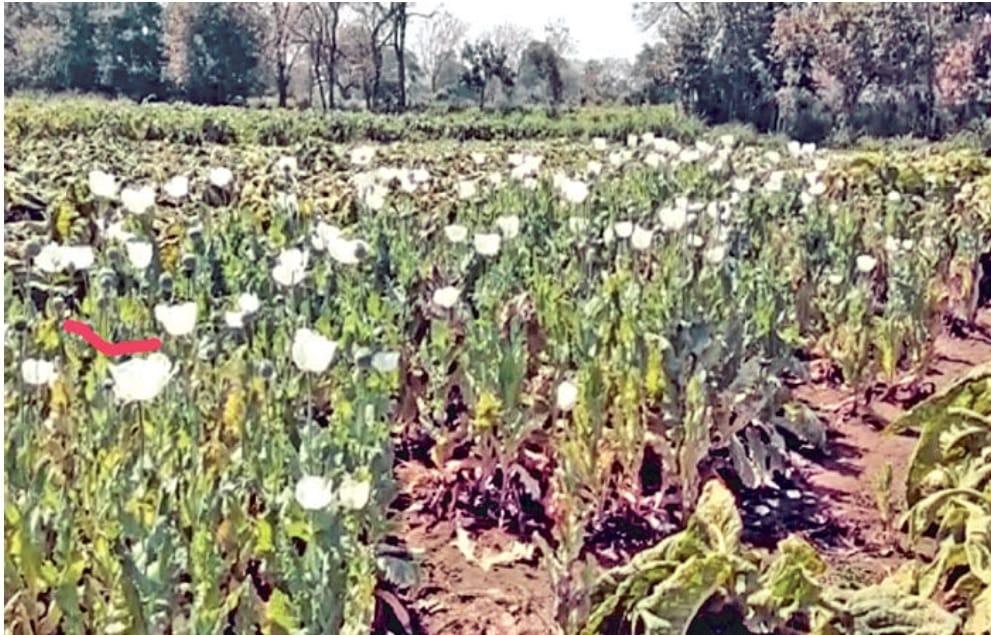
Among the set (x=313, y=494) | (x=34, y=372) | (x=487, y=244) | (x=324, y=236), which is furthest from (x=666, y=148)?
(x=313, y=494)

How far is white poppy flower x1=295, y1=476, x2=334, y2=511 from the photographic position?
218 cm

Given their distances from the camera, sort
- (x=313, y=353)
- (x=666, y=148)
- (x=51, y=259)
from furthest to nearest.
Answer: (x=666, y=148) → (x=51, y=259) → (x=313, y=353)

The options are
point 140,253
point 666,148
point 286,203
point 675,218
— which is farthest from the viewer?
point 666,148

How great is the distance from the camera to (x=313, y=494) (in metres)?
2.19

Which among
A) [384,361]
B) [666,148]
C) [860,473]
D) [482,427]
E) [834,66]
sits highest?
[834,66]

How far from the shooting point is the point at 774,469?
390 cm

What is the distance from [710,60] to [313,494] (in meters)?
31.8

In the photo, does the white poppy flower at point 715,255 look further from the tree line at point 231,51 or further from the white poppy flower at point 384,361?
the tree line at point 231,51

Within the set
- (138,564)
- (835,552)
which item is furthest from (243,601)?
(835,552)

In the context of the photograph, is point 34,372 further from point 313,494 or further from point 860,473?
point 860,473

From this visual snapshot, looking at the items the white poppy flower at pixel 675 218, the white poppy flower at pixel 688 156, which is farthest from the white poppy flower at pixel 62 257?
the white poppy flower at pixel 688 156

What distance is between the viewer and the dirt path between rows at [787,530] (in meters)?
2.90

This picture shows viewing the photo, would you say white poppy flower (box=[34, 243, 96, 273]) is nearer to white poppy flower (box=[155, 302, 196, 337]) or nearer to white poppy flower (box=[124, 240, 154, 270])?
white poppy flower (box=[124, 240, 154, 270])

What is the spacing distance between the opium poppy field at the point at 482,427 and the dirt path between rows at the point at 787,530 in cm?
1
